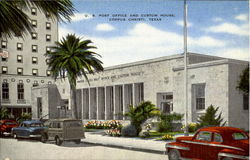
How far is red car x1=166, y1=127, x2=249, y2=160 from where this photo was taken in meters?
9.95

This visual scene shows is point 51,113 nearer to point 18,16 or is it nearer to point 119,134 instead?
point 119,134

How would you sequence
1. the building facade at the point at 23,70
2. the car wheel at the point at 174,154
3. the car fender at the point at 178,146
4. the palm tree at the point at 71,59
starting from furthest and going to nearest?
1. the building facade at the point at 23,70
2. the palm tree at the point at 71,59
3. the car wheel at the point at 174,154
4. the car fender at the point at 178,146

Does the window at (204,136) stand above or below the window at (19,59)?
below

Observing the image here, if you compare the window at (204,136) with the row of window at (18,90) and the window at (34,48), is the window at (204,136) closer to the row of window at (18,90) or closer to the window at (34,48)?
the window at (34,48)

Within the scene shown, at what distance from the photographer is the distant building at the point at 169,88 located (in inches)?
1037

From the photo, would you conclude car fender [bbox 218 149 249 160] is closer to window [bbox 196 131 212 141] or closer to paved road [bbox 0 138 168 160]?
window [bbox 196 131 212 141]

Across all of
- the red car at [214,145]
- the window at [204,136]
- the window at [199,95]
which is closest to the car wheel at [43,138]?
the red car at [214,145]

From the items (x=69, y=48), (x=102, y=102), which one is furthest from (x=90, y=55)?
(x=102, y=102)

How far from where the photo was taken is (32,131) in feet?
78.5

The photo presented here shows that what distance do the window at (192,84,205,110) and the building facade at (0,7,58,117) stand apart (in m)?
33.7

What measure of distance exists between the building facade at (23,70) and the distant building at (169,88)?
1195 cm

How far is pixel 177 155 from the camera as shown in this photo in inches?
483

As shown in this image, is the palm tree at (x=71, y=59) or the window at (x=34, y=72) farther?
the window at (x=34, y=72)

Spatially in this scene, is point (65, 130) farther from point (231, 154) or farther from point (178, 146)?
point (231, 154)
